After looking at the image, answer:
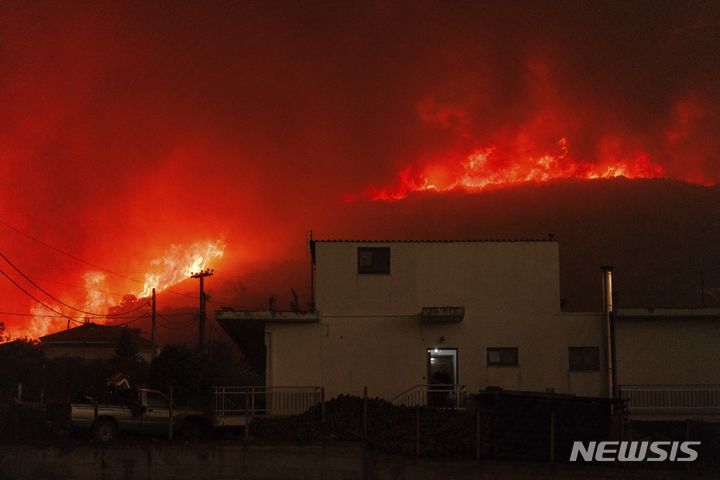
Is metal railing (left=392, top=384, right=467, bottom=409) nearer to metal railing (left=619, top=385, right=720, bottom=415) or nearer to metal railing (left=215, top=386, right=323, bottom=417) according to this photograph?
metal railing (left=215, top=386, right=323, bottom=417)

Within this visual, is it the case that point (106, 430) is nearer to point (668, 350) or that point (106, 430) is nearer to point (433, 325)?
point (433, 325)

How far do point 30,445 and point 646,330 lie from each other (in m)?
19.4

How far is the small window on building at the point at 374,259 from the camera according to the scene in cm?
2992

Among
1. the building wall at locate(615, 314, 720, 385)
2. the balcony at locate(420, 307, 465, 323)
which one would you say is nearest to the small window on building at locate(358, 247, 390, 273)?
the balcony at locate(420, 307, 465, 323)

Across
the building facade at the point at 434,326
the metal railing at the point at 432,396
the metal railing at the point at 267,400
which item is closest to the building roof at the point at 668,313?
the building facade at the point at 434,326

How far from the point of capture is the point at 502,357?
29.3 meters

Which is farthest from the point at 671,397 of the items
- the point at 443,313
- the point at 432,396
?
the point at 443,313

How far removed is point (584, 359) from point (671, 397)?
2934 mm

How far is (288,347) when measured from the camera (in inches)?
1152

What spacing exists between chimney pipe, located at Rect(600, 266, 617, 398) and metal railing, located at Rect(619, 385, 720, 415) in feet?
1.65

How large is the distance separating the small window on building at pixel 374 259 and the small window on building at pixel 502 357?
4.45 m

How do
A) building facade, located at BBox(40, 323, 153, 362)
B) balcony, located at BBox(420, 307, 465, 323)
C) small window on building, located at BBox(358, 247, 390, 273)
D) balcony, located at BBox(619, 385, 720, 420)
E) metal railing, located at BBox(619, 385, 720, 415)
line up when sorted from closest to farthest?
balcony, located at BBox(619, 385, 720, 420) → metal railing, located at BBox(619, 385, 720, 415) → balcony, located at BBox(420, 307, 465, 323) → small window on building, located at BBox(358, 247, 390, 273) → building facade, located at BBox(40, 323, 153, 362)

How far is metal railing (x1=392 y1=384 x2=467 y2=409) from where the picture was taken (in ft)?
93.7

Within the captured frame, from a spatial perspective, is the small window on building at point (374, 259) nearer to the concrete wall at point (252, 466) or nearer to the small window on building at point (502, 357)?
the small window on building at point (502, 357)
